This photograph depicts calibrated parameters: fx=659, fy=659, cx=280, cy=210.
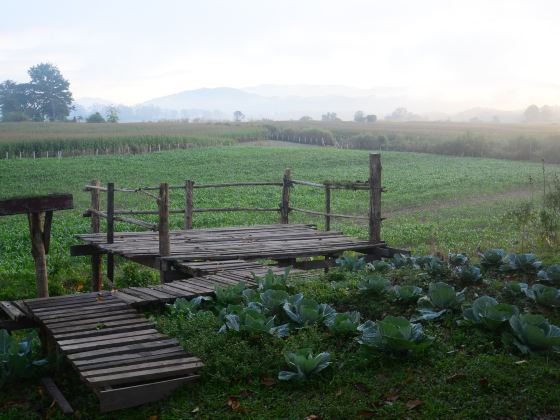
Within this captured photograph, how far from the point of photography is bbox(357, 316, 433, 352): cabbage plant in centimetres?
516

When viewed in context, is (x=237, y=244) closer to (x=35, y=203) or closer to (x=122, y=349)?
(x=35, y=203)

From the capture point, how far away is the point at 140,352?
5.72 m

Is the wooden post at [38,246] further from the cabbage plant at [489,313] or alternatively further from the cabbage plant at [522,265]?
the cabbage plant at [522,265]

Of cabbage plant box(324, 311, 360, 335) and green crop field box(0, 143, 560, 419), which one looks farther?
cabbage plant box(324, 311, 360, 335)

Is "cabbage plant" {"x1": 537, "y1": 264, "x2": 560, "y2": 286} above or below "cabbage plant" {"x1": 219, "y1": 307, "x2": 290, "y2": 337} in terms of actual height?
above

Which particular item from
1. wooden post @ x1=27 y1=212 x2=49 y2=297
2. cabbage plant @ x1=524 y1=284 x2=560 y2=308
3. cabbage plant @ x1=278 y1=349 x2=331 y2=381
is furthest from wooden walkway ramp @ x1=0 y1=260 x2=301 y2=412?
cabbage plant @ x1=524 y1=284 x2=560 y2=308

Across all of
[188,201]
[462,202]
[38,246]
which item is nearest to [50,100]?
[462,202]

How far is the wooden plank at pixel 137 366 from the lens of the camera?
202 inches

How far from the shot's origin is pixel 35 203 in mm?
7133

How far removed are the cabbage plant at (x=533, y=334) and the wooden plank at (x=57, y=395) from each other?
3.60m

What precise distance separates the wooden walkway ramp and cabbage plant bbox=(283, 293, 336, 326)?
1.12 metres

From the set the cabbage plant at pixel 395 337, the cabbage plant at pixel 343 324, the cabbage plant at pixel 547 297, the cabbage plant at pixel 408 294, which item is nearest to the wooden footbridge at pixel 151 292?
the cabbage plant at pixel 343 324

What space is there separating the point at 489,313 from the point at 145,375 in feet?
9.52

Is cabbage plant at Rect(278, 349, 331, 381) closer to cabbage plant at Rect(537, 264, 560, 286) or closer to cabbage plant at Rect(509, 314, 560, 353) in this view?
cabbage plant at Rect(509, 314, 560, 353)
